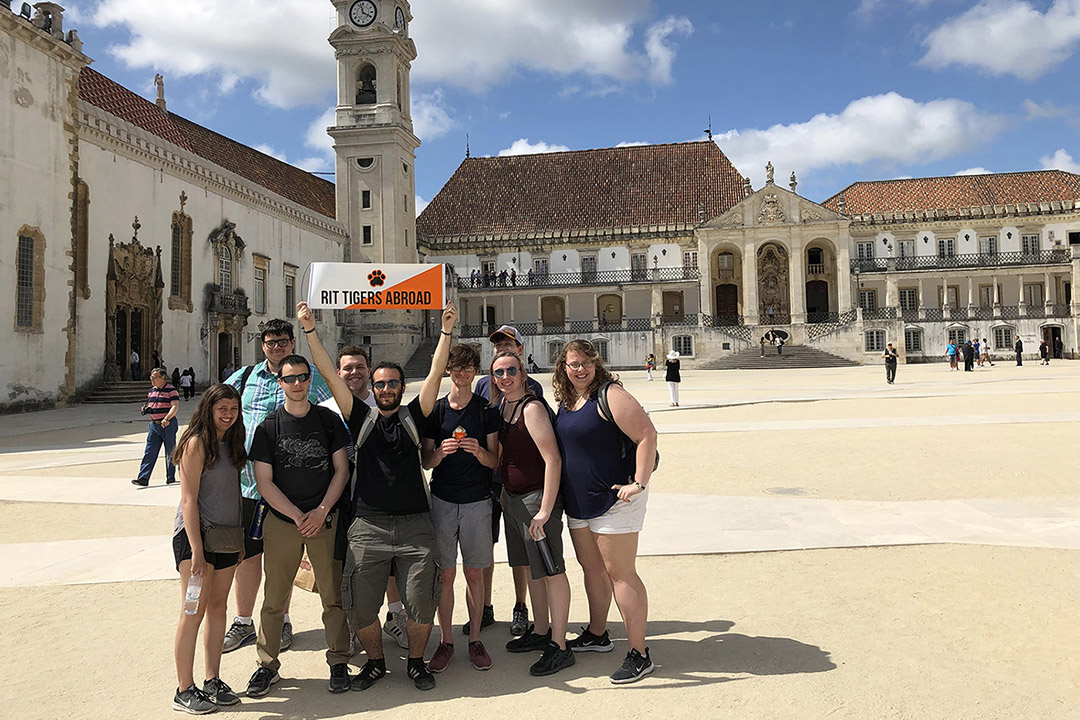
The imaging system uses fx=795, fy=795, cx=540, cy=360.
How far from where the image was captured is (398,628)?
15.3 feet

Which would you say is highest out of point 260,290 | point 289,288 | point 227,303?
point 289,288

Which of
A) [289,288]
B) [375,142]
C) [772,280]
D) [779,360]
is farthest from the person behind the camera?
[772,280]

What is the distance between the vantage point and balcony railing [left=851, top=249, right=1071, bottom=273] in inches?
1818

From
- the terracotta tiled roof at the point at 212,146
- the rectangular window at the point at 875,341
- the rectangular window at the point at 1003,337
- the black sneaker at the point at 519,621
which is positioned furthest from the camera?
the rectangular window at the point at 875,341

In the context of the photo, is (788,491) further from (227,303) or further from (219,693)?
(227,303)

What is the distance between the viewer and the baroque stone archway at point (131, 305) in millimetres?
26125

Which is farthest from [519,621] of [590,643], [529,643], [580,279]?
[580,279]

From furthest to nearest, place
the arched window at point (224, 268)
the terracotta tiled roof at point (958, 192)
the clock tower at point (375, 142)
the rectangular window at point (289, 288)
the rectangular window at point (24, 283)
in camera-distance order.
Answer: the terracotta tiled roof at point (958, 192) < the clock tower at point (375, 142) < the rectangular window at point (289, 288) < the arched window at point (224, 268) < the rectangular window at point (24, 283)

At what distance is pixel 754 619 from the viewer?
4727 millimetres

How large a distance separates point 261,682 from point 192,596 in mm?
581

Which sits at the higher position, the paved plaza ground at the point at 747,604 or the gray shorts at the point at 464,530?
the gray shorts at the point at 464,530

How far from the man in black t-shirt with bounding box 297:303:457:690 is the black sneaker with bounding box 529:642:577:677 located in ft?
1.75

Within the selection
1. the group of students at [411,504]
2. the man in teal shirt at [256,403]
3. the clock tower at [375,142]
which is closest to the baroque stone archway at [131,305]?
the clock tower at [375,142]

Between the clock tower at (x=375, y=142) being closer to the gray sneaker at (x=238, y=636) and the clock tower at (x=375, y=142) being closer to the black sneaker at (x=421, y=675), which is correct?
the gray sneaker at (x=238, y=636)
